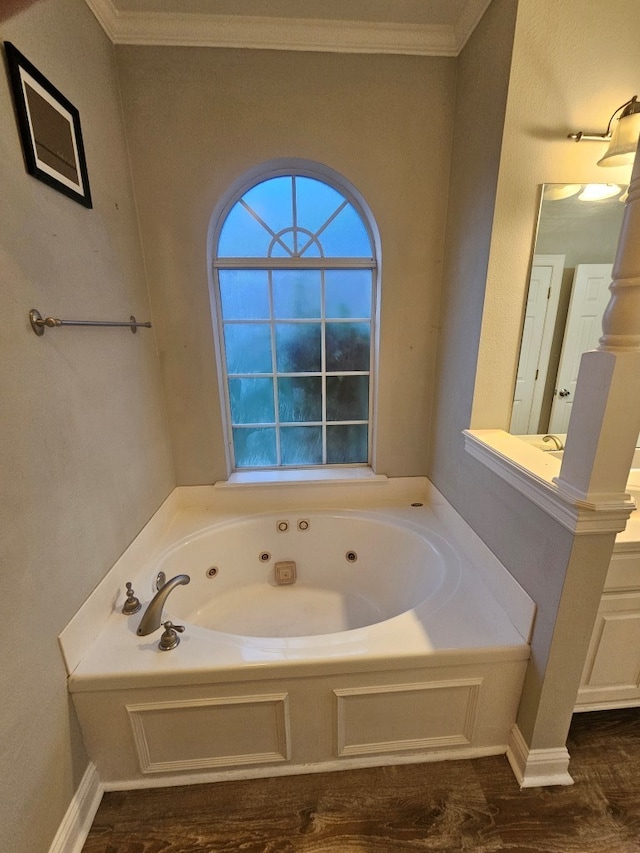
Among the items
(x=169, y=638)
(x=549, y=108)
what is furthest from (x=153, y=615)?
(x=549, y=108)

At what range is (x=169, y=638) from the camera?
113cm

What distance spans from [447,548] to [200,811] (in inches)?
49.7

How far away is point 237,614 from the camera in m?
1.80

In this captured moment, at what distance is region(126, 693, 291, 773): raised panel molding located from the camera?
3.60 ft

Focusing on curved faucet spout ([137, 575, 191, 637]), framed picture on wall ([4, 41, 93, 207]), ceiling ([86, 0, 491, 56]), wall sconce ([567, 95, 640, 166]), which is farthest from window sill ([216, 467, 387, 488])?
ceiling ([86, 0, 491, 56])

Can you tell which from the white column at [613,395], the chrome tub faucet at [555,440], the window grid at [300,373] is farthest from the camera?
the window grid at [300,373]

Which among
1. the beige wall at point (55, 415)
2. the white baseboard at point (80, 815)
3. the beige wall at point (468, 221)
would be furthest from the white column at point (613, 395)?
the white baseboard at point (80, 815)

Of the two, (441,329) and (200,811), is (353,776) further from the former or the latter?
(441,329)

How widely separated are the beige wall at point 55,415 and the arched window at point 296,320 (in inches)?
22.7

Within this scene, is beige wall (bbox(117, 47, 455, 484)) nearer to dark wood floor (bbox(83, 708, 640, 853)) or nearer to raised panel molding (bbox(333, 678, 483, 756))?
raised panel molding (bbox(333, 678, 483, 756))

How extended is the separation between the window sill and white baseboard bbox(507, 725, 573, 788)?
1.23 m

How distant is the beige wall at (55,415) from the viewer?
0.87 metres

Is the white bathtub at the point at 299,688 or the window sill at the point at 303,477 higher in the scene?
the window sill at the point at 303,477

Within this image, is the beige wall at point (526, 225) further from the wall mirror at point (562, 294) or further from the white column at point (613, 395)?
the white column at point (613, 395)
